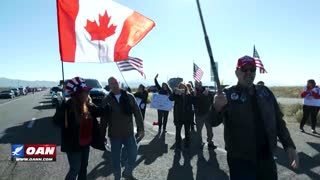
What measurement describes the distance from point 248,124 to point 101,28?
420cm

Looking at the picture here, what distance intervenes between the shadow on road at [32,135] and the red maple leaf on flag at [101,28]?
5.10 m

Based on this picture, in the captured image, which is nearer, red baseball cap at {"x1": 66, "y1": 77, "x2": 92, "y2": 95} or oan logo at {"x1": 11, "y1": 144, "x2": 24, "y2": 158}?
red baseball cap at {"x1": 66, "y1": 77, "x2": 92, "y2": 95}

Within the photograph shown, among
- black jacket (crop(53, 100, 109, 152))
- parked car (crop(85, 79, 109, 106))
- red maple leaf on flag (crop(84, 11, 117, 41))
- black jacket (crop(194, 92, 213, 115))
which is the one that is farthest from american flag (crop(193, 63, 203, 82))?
black jacket (crop(53, 100, 109, 152))

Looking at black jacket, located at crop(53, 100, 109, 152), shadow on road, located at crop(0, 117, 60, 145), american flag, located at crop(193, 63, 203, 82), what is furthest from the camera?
american flag, located at crop(193, 63, 203, 82)

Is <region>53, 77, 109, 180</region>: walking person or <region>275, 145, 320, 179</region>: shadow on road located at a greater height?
<region>53, 77, 109, 180</region>: walking person

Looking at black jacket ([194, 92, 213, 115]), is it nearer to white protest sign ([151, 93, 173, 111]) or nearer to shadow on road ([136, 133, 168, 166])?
shadow on road ([136, 133, 168, 166])

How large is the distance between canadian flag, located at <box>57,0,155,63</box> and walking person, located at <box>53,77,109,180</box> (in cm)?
114

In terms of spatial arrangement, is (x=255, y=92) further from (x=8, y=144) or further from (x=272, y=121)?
(x=8, y=144)

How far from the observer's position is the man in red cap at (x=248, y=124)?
12.7 ft

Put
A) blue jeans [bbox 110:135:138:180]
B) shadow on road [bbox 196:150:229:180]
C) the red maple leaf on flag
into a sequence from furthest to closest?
shadow on road [bbox 196:150:229:180] → the red maple leaf on flag → blue jeans [bbox 110:135:138:180]

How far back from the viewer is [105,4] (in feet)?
24.4

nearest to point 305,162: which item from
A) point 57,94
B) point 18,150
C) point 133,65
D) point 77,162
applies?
→ point 77,162

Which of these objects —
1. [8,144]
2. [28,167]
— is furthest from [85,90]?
[8,144]

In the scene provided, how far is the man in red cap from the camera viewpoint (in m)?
3.88
